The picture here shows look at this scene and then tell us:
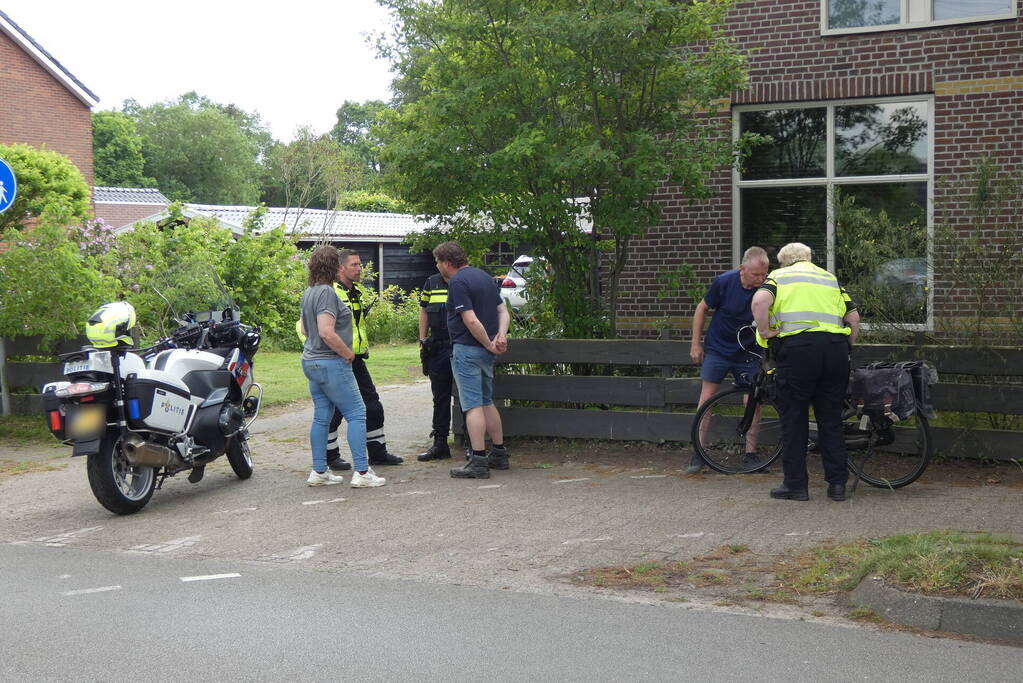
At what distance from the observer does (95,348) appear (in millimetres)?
7984

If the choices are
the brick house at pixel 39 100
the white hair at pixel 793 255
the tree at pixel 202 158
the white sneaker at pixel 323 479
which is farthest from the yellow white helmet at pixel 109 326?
the tree at pixel 202 158

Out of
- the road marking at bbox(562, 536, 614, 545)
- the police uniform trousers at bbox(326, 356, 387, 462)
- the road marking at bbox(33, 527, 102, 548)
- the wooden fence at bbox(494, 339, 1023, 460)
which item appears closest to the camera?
the road marking at bbox(562, 536, 614, 545)

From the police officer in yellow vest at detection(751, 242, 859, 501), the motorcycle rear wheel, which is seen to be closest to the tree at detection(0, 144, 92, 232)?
the motorcycle rear wheel

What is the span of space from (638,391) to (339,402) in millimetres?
2636

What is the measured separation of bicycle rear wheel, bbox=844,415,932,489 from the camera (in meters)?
8.09

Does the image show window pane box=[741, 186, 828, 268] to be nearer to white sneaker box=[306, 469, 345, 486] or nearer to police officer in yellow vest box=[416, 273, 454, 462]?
police officer in yellow vest box=[416, 273, 454, 462]

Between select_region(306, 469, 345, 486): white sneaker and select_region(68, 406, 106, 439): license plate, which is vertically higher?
select_region(68, 406, 106, 439): license plate

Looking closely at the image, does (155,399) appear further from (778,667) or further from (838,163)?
(838,163)

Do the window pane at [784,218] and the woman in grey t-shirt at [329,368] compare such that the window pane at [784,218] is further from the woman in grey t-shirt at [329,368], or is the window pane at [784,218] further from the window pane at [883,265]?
the woman in grey t-shirt at [329,368]

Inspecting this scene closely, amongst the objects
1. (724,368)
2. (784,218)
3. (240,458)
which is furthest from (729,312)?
(240,458)

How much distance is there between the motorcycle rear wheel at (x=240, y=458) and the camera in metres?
9.11

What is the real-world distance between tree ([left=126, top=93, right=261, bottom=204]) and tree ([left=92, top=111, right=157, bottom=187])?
3.34m

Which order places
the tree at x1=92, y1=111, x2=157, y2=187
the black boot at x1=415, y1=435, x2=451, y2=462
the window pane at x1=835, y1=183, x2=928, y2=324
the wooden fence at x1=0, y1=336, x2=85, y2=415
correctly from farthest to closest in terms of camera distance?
the tree at x1=92, y1=111, x2=157, y2=187 < the wooden fence at x1=0, y1=336, x2=85, y2=415 < the black boot at x1=415, y1=435, x2=451, y2=462 < the window pane at x1=835, y1=183, x2=928, y2=324

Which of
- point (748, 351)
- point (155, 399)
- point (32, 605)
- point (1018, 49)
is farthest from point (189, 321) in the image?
point (1018, 49)
